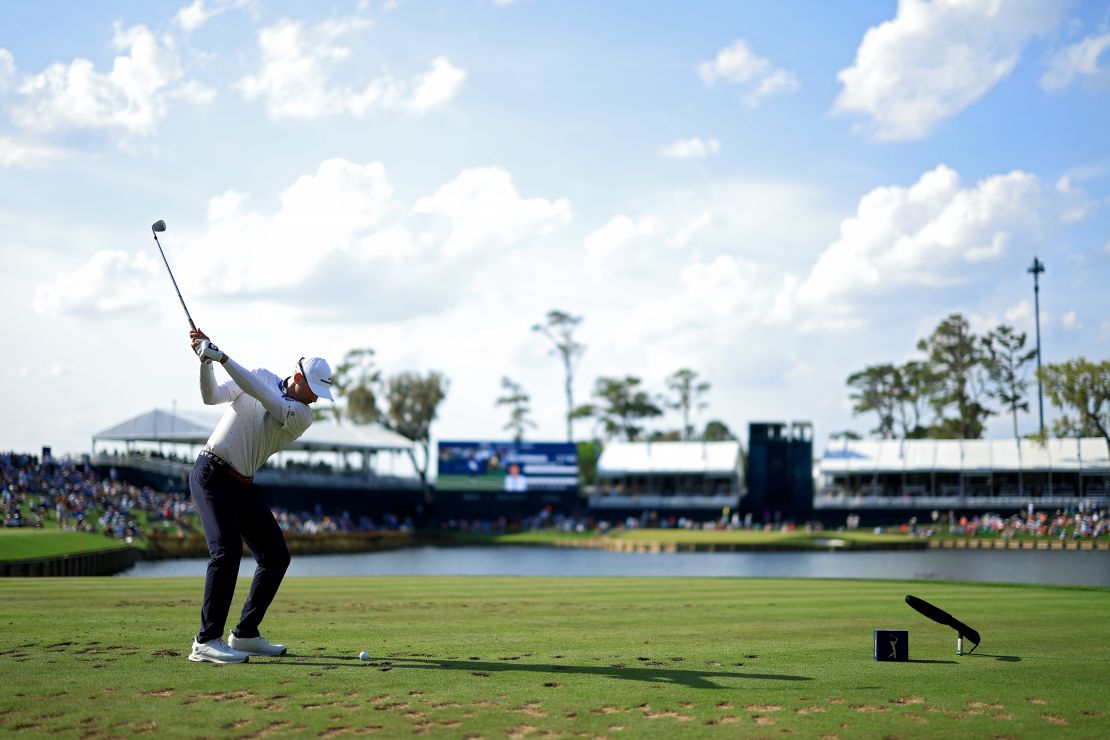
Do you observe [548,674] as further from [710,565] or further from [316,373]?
[710,565]

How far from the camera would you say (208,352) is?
852 cm

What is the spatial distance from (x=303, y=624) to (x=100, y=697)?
16.0 ft

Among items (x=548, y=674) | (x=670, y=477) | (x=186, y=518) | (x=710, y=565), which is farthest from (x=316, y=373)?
(x=670, y=477)

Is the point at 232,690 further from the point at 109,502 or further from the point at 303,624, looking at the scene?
the point at 109,502

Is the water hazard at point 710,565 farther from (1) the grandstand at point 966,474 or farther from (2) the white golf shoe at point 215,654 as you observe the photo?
(2) the white golf shoe at point 215,654

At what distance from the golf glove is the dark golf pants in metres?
1.01

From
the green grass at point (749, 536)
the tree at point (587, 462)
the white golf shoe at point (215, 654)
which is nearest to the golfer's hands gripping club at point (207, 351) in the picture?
the white golf shoe at point (215, 654)

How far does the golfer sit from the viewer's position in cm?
895

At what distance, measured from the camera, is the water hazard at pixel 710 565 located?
44.8 m

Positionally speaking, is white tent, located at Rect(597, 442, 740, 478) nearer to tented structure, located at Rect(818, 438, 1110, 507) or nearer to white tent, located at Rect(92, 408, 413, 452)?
tented structure, located at Rect(818, 438, 1110, 507)

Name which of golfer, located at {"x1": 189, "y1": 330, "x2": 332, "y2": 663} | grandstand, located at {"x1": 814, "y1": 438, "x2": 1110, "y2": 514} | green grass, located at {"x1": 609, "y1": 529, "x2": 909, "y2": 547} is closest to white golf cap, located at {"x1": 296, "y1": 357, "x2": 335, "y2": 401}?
golfer, located at {"x1": 189, "y1": 330, "x2": 332, "y2": 663}

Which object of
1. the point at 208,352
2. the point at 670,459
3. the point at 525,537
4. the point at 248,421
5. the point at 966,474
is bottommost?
the point at 525,537

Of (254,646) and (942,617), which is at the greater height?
(942,617)

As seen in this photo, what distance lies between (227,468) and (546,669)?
10.5 feet
